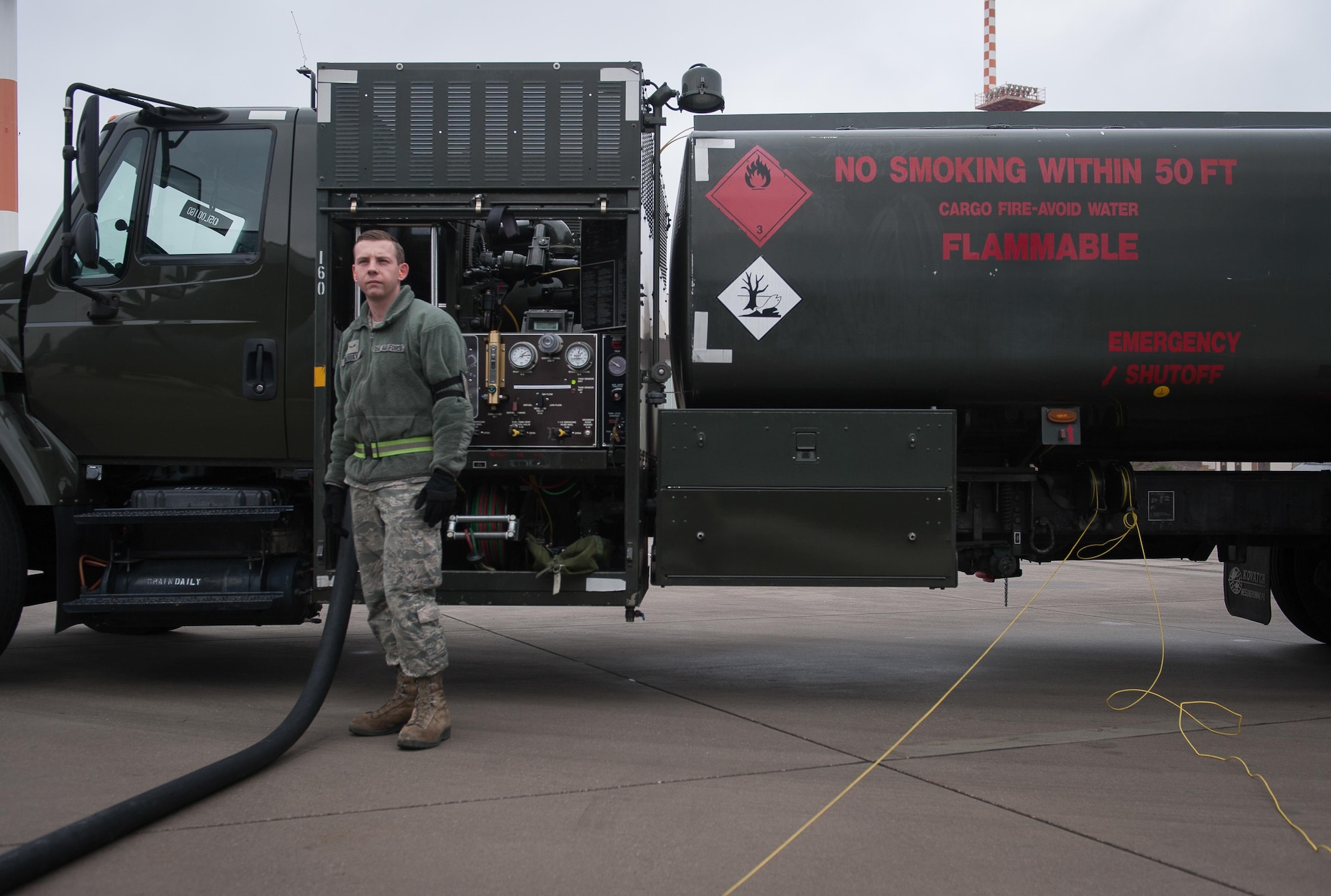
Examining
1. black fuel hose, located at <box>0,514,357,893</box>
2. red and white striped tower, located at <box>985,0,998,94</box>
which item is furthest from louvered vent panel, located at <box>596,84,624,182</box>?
red and white striped tower, located at <box>985,0,998,94</box>

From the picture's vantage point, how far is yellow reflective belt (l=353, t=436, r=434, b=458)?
4203 millimetres

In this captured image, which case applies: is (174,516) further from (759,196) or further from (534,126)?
(759,196)

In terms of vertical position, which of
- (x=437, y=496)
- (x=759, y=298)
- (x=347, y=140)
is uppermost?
(x=347, y=140)

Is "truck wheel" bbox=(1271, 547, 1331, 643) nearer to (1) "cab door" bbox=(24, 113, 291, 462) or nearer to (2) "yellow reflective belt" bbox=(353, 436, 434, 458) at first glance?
(2) "yellow reflective belt" bbox=(353, 436, 434, 458)

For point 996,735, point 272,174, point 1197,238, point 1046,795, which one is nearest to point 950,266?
point 1197,238

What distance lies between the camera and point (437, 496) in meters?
3.99

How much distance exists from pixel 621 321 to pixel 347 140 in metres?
1.64

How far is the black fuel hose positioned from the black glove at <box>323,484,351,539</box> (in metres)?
0.07

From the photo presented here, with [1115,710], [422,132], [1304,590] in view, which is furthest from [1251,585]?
[422,132]

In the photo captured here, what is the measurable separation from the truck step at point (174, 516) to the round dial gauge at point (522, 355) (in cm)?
143

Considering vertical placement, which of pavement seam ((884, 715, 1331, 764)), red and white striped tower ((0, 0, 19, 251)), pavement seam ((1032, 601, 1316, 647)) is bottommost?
pavement seam ((1032, 601, 1316, 647))

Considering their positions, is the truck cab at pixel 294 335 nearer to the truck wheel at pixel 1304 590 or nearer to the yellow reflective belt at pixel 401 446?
the yellow reflective belt at pixel 401 446

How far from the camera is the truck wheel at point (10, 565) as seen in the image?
481 centimetres

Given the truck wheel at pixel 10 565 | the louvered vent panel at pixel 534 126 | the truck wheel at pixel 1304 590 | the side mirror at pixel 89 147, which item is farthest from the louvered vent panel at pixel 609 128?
the truck wheel at pixel 1304 590
